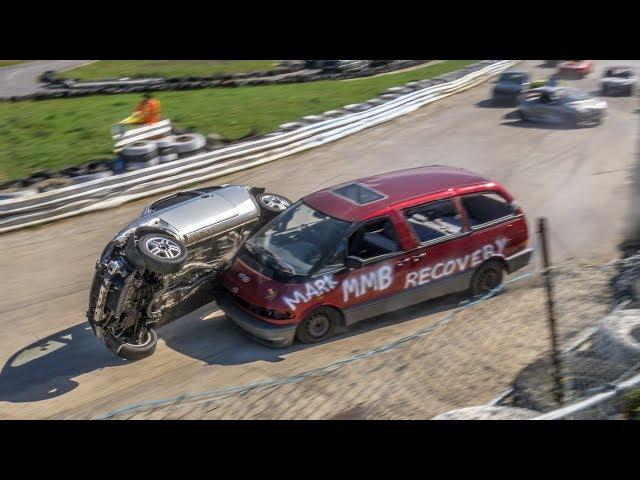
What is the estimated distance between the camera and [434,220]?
30.0 feet

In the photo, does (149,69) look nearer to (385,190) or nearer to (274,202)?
(274,202)

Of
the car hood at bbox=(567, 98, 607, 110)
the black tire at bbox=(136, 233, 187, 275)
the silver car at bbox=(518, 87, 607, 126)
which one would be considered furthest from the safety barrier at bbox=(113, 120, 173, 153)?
the car hood at bbox=(567, 98, 607, 110)

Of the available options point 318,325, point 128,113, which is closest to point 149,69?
point 128,113

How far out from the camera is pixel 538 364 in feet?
23.4

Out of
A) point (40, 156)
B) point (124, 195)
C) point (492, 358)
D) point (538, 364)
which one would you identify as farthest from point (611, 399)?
point (40, 156)

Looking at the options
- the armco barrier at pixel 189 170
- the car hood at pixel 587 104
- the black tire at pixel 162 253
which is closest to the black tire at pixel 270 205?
the black tire at pixel 162 253

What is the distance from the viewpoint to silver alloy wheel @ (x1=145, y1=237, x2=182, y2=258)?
8.09m

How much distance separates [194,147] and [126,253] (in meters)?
7.46

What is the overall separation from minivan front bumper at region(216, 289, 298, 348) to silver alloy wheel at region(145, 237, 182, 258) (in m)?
0.98

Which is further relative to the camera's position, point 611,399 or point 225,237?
point 225,237

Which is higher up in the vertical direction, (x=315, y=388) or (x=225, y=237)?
(x=225, y=237)

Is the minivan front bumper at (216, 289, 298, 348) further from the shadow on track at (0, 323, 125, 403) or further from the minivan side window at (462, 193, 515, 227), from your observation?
the minivan side window at (462, 193, 515, 227)

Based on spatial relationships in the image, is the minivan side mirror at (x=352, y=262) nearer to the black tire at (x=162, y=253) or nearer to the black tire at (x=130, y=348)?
the black tire at (x=162, y=253)
